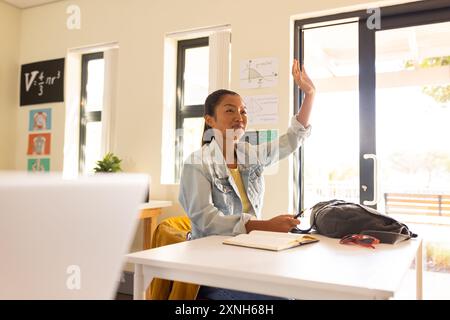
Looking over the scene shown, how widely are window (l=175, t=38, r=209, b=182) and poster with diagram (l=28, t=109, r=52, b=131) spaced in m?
1.48

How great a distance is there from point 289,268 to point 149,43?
9.91 feet

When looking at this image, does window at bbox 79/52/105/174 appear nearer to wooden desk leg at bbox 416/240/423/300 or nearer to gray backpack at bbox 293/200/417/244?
gray backpack at bbox 293/200/417/244

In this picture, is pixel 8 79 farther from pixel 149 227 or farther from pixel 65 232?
pixel 65 232

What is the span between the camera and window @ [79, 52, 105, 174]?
13.2ft

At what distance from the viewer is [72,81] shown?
158 inches

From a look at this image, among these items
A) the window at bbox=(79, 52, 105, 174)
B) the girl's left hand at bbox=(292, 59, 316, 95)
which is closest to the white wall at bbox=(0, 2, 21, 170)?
the window at bbox=(79, 52, 105, 174)

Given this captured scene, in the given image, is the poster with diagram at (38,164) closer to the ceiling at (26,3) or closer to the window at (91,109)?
the window at (91,109)

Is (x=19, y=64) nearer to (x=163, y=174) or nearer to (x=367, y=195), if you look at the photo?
(x=163, y=174)

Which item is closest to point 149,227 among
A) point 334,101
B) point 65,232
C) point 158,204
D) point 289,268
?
point 158,204

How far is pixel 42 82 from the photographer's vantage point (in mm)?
4105

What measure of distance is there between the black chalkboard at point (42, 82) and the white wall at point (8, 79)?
4.1 inches

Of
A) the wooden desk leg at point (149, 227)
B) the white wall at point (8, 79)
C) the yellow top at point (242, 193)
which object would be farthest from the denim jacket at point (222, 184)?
the white wall at point (8, 79)
